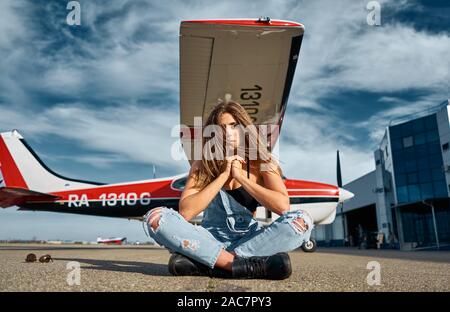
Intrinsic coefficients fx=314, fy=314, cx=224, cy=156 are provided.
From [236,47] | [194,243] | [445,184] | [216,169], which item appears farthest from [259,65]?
[445,184]

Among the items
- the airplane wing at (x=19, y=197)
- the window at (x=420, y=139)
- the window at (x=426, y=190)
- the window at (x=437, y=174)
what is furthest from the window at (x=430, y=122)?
the airplane wing at (x=19, y=197)

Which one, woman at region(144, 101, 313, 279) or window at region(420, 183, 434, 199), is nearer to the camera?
woman at region(144, 101, 313, 279)

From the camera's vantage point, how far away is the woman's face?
6.58ft

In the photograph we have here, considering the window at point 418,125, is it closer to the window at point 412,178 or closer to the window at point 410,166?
the window at point 410,166

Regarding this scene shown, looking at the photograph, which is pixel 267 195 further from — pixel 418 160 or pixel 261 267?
pixel 418 160

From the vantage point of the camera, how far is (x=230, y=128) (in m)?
2.04

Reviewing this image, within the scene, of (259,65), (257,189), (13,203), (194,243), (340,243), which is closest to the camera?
(194,243)

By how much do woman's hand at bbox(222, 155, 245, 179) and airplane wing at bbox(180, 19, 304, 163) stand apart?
105 inches

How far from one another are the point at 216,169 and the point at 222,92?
4.84 m

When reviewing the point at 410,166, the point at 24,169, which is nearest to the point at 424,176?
the point at 410,166

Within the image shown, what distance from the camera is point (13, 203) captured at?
9734 millimetres

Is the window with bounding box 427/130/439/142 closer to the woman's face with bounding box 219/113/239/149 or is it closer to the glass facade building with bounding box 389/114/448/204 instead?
the glass facade building with bounding box 389/114/448/204

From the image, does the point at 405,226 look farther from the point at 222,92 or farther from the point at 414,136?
the point at 222,92

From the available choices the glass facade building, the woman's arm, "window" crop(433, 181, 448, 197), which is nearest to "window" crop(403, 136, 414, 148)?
the glass facade building
